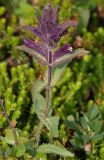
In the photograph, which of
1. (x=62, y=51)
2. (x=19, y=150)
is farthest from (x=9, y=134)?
(x=62, y=51)

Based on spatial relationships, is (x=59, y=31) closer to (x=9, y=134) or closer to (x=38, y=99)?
(x=38, y=99)

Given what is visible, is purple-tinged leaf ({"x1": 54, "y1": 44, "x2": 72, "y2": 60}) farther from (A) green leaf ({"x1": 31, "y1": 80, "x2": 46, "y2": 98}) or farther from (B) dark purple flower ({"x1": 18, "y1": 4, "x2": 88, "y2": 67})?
(A) green leaf ({"x1": 31, "y1": 80, "x2": 46, "y2": 98})

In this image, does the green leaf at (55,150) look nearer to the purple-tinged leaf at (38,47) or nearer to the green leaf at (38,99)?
the green leaf at (38,99)

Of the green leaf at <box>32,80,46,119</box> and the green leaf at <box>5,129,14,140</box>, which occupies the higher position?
the green leaf at <box>32,80,46,119</box>

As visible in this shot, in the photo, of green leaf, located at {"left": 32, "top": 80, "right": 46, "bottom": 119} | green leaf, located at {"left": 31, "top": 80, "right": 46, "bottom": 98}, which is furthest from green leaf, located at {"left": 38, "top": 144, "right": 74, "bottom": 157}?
green leaf, located at {"left": 31, "top": 80, "right": 46, "bottom": 98}

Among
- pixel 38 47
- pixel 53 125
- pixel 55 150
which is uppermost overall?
pixel 38 47

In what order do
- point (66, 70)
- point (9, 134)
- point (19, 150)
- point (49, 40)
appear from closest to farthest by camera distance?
1. point (49, 40)
2. point (19, 150)
3. point (9, 134)
4. point (66, 70)

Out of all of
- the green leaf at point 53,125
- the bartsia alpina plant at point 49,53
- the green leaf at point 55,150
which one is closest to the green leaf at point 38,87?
the bartsia alpina plant at point 49,53
